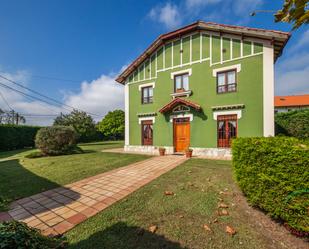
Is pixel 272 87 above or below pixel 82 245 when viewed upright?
above

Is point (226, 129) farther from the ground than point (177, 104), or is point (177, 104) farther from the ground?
point (177, 104)

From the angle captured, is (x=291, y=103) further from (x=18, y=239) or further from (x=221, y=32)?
(x=18, y=239)

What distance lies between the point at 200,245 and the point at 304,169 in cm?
198

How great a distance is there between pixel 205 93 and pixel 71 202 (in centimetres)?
909

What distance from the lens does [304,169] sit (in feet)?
7.70

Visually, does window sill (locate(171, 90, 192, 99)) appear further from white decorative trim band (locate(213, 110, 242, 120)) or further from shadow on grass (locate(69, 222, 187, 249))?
shadow on grass (locate(69, 222, 187, 249))

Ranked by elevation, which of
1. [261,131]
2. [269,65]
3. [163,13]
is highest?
[163,13]

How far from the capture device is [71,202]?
12.1 ft

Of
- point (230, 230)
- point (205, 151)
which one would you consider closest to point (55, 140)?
point (205, 151)

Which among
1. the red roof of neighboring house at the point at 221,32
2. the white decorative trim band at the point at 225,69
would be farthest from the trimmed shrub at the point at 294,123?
the white decorative trim band at the point at 225,69

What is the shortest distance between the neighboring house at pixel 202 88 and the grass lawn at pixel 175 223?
18.9 ft

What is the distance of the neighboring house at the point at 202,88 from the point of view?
8.36 meters

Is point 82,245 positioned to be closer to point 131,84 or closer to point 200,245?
point 200,245

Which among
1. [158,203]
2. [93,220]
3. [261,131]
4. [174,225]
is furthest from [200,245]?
[261,131]
